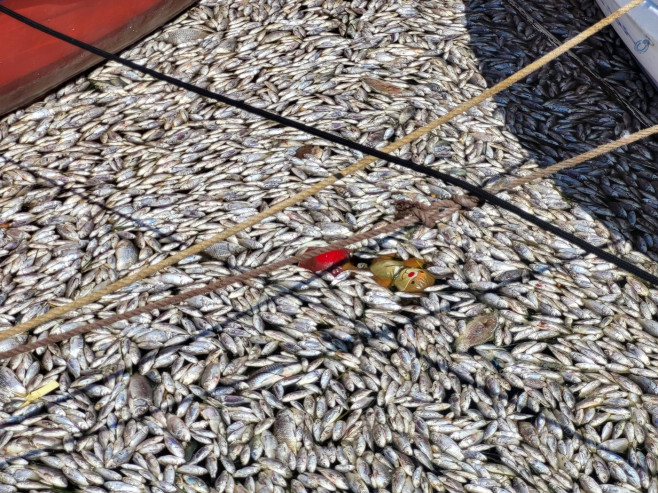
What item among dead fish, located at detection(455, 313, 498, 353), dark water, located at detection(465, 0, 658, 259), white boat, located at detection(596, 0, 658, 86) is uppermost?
white boat, located at detection(596, 0, 658, 86)

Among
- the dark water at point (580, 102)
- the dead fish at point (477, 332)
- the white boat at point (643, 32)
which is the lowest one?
the dead fish at point (477, 332)

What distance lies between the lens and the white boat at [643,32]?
12.2 feet

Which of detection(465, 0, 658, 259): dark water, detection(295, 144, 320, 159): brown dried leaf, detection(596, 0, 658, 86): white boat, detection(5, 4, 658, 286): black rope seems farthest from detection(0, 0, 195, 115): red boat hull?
detection(596, 0, 658, 86): white boat

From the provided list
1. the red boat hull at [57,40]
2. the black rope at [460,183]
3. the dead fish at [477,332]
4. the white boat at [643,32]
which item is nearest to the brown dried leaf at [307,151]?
the black rope at [460,183]

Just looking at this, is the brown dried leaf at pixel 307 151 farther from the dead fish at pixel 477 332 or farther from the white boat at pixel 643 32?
the white boat at pixel 643 32

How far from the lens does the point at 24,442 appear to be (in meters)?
2.60

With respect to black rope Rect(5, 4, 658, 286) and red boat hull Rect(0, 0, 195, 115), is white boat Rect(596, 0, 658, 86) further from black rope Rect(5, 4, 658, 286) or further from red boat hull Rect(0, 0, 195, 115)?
red boat hull Rect(0, 0, 195, 115)

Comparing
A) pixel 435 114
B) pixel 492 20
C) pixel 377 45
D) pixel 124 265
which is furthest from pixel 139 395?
pixel 492 20

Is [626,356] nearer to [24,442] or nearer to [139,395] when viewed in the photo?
[139,395]

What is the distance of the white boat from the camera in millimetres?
3719

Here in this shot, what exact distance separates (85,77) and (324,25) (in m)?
1.48

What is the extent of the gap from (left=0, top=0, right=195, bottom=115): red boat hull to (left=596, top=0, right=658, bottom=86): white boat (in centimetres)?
272

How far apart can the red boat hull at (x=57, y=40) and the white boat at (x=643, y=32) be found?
2.72 metres

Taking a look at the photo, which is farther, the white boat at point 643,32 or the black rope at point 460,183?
the white boat at point 643,32
